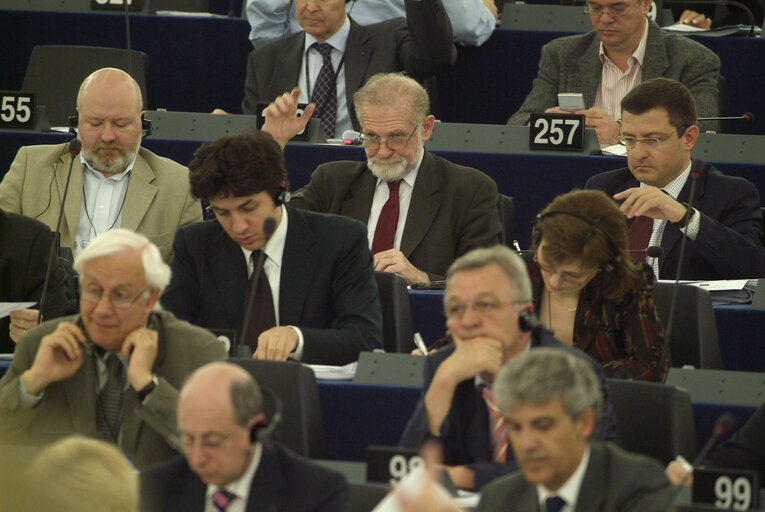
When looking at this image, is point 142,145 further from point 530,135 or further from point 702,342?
point 702,342

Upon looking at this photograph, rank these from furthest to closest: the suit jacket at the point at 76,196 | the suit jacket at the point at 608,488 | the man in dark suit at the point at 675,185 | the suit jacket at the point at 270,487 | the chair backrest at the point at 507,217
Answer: the chair backrest at the point at 507,217 < the suit jacket at the point at 76,196 < the man in dark suit at the point at 675,185 < the suit jacket at the point at 270,487 < the suit jacket at the point at 608,488

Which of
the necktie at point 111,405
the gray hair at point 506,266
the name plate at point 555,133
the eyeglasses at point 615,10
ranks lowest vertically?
the necktie at point 111,405

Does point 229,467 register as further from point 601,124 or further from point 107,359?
point 601,124

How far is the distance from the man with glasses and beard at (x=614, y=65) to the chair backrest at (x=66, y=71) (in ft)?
4.88

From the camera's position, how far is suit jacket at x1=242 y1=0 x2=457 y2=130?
4996mm

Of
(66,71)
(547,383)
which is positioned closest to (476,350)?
(547,383)

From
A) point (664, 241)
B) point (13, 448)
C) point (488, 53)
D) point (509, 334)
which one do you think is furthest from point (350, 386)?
point (488, 53)

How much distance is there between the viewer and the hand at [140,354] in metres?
2.80

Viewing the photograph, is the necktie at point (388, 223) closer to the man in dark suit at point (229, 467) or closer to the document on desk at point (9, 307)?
the document on desk at point (9, 307)

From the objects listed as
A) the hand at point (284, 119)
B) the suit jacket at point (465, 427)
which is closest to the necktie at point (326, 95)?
the hand at point (284, 119)

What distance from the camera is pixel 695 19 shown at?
6051mm

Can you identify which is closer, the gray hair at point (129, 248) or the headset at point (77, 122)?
the gray hair at point (129, 248)

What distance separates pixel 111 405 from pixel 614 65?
9.23 ft

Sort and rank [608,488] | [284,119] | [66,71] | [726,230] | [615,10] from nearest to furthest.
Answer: [608,488]
[726,230]
[284,119]
[615,10]
[66,71]
